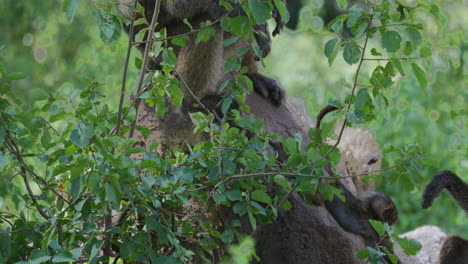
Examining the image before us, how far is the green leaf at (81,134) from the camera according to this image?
1.74 metres

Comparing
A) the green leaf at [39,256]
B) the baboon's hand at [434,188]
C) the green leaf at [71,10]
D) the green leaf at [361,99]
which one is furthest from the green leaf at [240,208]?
the baboon's hand at [434,188]

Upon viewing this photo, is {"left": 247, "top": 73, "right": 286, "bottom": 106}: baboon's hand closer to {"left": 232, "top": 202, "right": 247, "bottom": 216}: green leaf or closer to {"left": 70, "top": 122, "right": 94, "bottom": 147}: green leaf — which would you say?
{"left": 232, "top": 202, "right": 247, "bottom": 216}: green leaf

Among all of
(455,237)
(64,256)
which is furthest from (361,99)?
(455,237)

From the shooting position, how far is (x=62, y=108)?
194 centimetres

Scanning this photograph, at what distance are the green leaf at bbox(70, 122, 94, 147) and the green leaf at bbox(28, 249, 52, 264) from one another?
0.37 m

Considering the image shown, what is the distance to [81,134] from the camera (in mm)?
1750

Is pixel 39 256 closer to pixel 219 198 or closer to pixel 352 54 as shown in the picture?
pixel 219 198

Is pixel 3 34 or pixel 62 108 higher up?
pixel 62 108

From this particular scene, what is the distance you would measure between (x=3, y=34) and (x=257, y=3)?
5892mm

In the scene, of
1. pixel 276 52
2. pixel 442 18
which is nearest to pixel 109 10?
pixel 442 18

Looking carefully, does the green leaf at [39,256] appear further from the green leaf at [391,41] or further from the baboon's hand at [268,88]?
the baboon's hand at [268,88]

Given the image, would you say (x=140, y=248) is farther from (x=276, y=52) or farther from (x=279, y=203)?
(x=276, y=52)

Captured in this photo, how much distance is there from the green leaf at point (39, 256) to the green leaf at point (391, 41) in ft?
3.83

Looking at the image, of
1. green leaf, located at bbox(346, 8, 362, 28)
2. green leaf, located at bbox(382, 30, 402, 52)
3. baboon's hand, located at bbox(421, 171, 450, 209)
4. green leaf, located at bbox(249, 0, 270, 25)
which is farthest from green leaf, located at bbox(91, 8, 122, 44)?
baboon's hand, located at bbox(421, 171, 450, 209)
